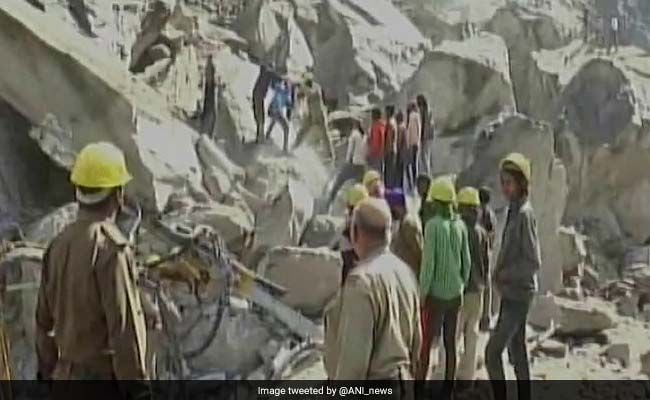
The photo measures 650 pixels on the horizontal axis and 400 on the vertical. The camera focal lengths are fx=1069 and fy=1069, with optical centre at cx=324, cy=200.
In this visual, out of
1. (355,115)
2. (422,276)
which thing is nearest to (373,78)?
(355,115)

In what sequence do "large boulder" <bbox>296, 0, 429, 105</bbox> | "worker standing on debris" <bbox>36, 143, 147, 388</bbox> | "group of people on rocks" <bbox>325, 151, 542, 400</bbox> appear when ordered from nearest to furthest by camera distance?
"worker standing on debris" <bbox>36, 143, 147, 388</bbox>, "group of people on rocks" <bbox>325, 151, 542, 400</bbox>, "large boulder" <bbox>296, 0, 429, 105</bbox>

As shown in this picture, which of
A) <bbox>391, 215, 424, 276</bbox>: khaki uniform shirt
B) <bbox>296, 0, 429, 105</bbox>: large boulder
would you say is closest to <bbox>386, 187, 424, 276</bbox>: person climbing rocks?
<bbox>391, 215, 424, 276</bbox>: khaki uniform shirt

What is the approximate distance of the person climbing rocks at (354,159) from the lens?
104 inches

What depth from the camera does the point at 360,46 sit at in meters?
2.68

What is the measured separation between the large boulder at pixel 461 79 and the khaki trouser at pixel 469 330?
0.43 m

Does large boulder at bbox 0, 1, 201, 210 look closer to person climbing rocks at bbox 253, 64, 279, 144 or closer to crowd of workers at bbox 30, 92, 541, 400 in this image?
crowd of workers at bbox 30, 92, 541, 400

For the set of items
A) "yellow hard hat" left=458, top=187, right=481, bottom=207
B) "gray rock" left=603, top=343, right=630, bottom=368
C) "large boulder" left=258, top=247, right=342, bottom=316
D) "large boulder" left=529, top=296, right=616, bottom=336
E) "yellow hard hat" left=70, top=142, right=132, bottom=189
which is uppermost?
"yellow hard hat" left=70, top=142, right=132, bottom=189

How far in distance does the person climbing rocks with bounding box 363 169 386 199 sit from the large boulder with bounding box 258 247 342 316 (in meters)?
0.18

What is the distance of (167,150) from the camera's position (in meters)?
2.62

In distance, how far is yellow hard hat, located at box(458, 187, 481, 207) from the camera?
8.80 ft

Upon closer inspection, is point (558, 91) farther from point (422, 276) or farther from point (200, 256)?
point (200, 256)

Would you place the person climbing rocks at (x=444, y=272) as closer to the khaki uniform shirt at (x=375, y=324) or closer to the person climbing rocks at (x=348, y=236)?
the khaki uniform shirt at (x=375, y=324)

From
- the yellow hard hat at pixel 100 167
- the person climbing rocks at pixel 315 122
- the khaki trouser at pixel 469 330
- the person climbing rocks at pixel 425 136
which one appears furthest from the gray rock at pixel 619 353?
the yellow hard hat at pixel 100 167

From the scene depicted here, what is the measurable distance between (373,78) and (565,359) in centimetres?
87
